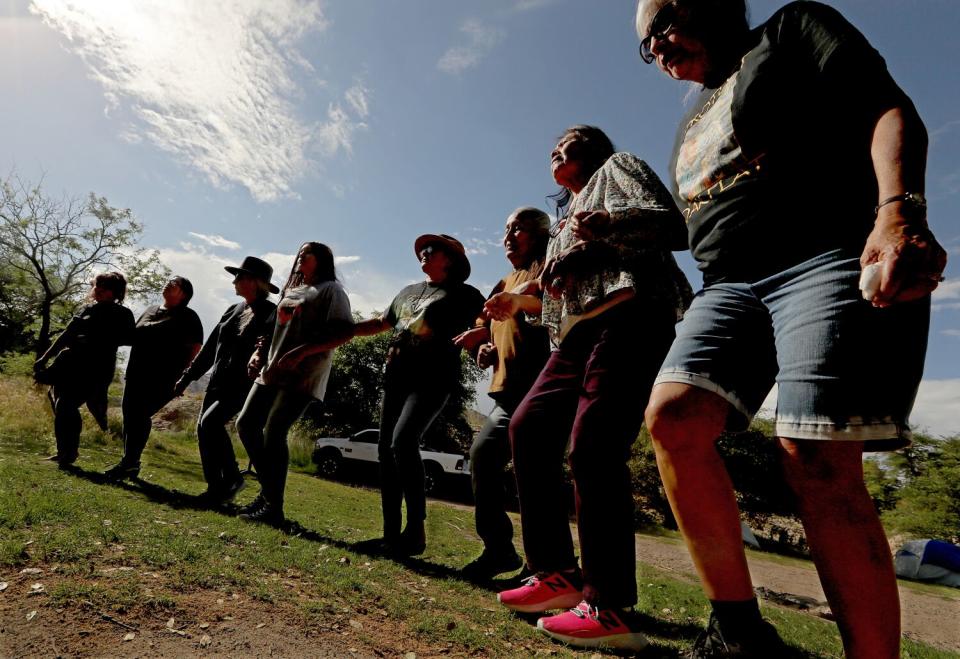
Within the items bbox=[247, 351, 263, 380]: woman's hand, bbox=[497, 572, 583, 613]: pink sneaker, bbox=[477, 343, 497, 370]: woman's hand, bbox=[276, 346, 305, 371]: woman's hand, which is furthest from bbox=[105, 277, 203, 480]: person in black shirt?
bbox=[497, 572, 583, 613]: pink sneaker

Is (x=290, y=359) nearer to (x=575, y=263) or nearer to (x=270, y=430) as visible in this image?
(x=270, y=430)

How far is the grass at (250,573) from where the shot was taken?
6.53 ft

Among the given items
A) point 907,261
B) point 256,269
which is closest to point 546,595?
point 907,261

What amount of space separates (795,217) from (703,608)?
3967 millimetres

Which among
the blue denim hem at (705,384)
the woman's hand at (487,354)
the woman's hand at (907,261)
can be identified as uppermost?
the woman's hand at (487,354)

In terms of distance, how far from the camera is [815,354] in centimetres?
121

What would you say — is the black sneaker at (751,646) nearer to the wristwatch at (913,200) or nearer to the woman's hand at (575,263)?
the wristwatch at (913,200)

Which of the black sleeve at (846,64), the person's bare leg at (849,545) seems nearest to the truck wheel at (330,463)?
the person's bare leg at (849,545)

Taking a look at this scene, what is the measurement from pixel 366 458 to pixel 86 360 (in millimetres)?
10992

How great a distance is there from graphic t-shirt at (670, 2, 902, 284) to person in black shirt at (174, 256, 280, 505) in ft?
12.7

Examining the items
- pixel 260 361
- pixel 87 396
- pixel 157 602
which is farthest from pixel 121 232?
pixel 157 602

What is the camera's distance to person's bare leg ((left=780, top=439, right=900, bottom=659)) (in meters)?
1.11

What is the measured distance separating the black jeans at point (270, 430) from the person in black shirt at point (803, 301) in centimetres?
322

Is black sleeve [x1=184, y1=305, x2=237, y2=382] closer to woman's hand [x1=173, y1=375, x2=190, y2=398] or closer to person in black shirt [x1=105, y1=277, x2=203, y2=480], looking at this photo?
woman's hand [x1=173, y1=375, x2=190, y2=398]
